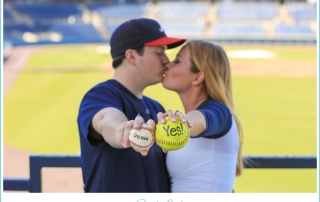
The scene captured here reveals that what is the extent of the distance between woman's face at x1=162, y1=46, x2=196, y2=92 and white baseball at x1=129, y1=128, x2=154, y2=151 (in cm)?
107

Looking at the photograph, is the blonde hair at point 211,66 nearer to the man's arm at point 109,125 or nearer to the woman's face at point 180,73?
the woman's face at point 180,73

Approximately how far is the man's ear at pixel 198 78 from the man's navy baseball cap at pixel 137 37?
260mm

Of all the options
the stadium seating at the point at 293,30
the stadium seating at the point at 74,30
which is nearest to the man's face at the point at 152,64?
the stadium seating at the point at 74,30

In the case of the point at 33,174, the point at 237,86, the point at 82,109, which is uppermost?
the point at 82,109

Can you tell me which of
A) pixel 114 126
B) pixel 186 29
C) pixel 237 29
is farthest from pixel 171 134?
pixel 186 29

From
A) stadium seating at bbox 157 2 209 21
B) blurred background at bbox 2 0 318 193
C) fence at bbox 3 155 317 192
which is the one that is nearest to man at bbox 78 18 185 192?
fence at bbox 3 155 317 192

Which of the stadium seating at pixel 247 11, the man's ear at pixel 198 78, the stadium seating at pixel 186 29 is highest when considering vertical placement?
the man's ear at pixel 198 78

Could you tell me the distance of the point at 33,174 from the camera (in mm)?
3506

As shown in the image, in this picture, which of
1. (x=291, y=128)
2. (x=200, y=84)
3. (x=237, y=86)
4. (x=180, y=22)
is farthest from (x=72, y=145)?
(x=180, y=22)

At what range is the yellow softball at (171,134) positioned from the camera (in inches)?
82.9

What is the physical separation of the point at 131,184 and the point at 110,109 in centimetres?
49

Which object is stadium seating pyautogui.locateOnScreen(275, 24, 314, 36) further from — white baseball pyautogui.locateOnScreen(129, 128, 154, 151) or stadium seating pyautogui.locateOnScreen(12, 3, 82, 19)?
white baseball pyautogui.locateOnScreen(129, 128, 154, 151)

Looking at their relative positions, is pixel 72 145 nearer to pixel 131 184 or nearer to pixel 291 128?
pixel 291 128

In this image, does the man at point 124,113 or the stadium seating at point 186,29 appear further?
the stadium seating at point 186,29
